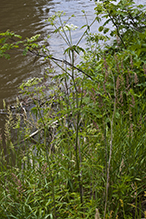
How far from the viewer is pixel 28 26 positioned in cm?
791

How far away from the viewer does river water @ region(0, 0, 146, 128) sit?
5469 millimetres

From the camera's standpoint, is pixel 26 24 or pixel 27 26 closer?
pixel 27 26

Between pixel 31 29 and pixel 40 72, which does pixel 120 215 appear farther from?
pixel 31 29

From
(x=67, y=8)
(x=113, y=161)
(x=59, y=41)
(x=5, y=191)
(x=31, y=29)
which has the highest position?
(x=67, y=8)

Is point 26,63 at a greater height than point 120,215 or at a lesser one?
greater

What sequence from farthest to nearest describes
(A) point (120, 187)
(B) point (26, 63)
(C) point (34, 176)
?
1. (B) point (26, 63)
2. (C) point (34, 176)
3. (A) point (120, 187)

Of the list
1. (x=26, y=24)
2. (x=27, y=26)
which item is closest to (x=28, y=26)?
(x=27, y=26)

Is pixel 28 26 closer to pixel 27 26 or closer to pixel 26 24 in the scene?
pixel 27 26

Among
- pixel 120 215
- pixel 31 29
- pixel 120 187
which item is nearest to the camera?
pixel 120 187

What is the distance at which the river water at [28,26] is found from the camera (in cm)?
547

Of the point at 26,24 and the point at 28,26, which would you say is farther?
the point at 26,24

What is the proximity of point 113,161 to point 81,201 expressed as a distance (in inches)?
15.2

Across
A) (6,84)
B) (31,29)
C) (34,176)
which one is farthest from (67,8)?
(34,176)

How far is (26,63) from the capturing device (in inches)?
238
